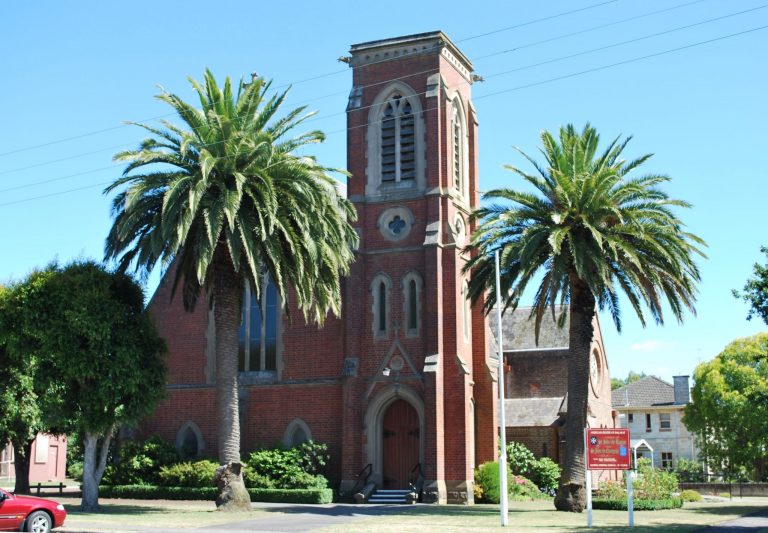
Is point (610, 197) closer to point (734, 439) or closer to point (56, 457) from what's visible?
point (734, 439)

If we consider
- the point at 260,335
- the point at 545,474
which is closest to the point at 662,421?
the point at 545,474

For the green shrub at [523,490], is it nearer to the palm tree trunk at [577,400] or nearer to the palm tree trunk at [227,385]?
the palm tree trunk at [577,400]

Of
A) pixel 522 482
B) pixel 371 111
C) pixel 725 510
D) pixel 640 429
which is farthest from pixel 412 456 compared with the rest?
pixel 640 429

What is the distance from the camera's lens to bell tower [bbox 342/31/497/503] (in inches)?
1388

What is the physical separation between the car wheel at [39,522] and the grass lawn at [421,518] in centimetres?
104

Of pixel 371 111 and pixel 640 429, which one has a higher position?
pixel 371 111

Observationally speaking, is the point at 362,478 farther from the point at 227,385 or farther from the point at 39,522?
the point at 39,522

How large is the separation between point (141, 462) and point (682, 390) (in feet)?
167

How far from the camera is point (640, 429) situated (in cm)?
7606

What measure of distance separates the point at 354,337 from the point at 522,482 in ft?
30.4

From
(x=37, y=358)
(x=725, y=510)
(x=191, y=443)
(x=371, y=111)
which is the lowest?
(x=725, y=510)

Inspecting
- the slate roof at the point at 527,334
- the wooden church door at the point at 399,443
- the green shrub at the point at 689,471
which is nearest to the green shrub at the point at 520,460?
the wooden church door at the point at 399,443

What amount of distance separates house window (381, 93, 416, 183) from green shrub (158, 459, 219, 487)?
44.9 feet

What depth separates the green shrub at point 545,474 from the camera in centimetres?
4028
